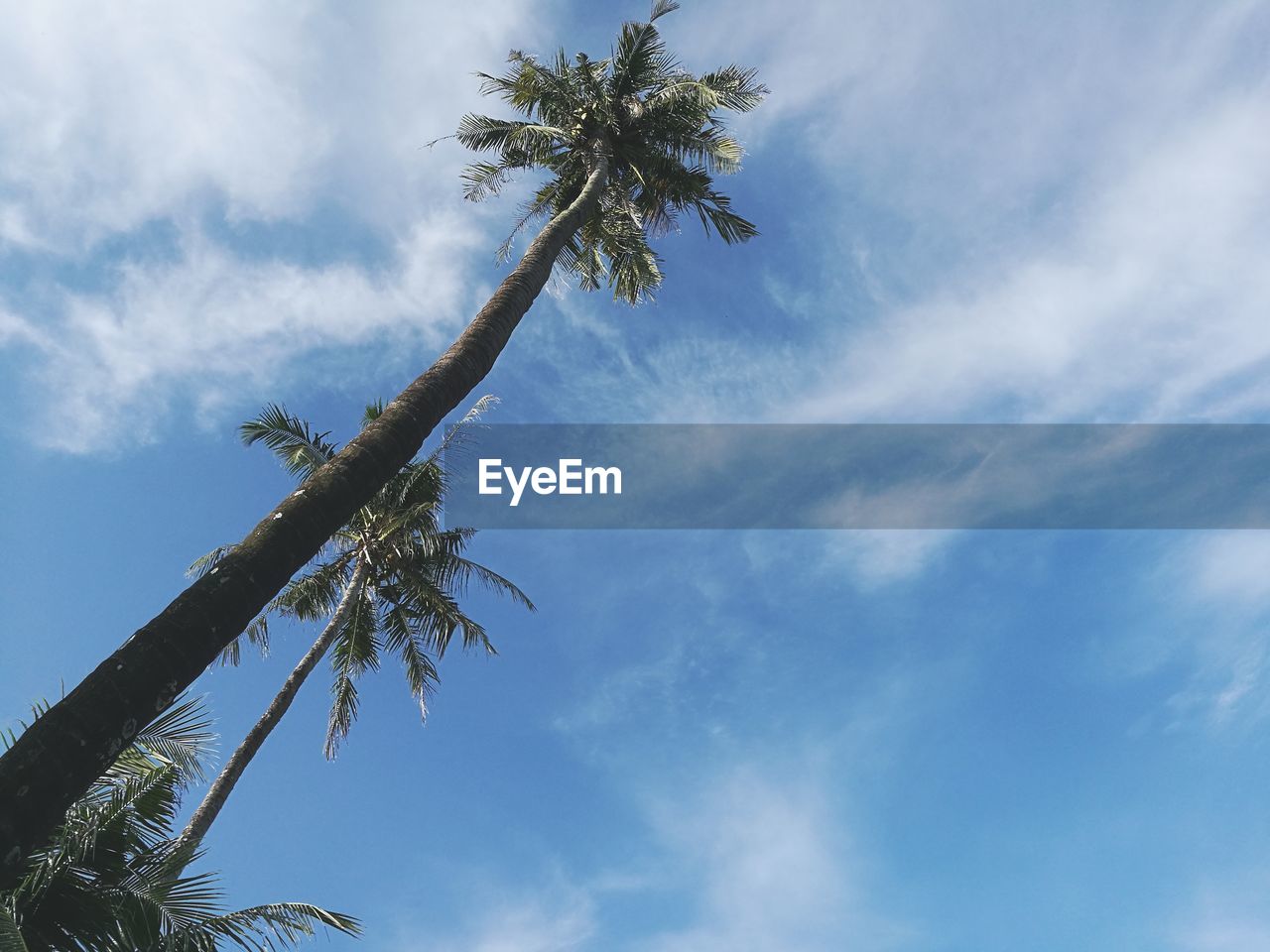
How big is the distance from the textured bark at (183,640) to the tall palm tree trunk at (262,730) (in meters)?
7.70

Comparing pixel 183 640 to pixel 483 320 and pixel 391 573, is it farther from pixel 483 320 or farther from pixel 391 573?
pixel 391 573

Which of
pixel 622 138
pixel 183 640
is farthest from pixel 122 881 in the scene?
pixel 622 138

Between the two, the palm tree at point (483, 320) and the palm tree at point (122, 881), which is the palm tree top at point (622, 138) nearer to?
the palm tree at point (483, 320)

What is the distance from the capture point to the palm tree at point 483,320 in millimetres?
3994

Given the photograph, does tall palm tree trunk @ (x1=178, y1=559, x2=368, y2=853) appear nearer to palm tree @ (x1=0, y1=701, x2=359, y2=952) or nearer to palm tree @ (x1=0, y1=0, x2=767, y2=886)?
palm tree @ (x1=0, y1=701, x2=359, y2=952)

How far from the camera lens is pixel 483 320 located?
28.4 ft

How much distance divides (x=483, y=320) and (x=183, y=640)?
16.3ft

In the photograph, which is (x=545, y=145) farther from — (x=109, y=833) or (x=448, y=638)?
(x=109, y=833)

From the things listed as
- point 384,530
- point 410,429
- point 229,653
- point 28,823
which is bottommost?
point 28,823

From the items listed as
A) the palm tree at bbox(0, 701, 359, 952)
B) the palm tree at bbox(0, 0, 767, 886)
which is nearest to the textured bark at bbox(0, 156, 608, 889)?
the palm tree at bbox(0, 0, 767, 886)

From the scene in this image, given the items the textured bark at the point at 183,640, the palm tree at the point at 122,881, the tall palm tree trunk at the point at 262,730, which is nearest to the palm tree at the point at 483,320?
the textured bark at the point at 183,640

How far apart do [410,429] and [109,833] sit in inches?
193

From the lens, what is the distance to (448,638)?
18.2 meters

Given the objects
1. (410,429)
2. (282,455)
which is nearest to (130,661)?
(410,429)
